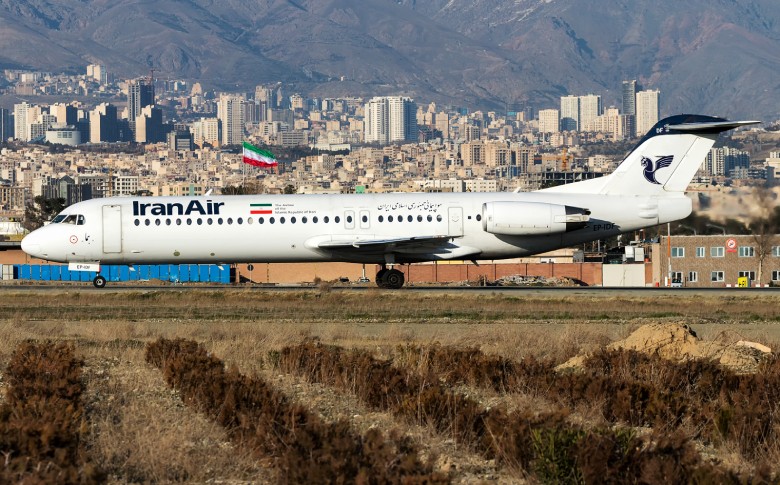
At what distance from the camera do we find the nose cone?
152ft

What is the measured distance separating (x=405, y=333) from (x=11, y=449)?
54.1ft

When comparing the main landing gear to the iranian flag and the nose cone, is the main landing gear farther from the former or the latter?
the iranian flag

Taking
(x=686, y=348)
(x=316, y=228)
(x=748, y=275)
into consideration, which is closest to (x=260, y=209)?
(x=316, y=228)

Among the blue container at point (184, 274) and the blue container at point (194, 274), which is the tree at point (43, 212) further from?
the blue container at point (194, 274)

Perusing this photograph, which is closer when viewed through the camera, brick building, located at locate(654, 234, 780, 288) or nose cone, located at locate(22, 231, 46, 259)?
nose cone, located at locate(22, 231, 46, 259)

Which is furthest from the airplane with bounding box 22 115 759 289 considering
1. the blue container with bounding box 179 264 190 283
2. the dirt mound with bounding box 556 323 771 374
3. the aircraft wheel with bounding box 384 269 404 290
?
the blue container with bounding box 179 264 190 283

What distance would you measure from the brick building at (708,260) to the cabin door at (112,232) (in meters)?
38.2

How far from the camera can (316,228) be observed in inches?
1780

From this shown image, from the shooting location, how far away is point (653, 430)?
18.5m

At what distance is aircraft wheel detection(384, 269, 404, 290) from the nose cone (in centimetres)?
1153

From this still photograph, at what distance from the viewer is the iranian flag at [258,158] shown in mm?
108725

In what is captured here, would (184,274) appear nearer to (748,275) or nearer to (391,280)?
(391,280)

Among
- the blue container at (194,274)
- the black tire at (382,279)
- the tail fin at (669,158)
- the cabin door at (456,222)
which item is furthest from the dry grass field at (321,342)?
the blue container at (194,274)

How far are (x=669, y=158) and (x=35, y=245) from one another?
2118cm
